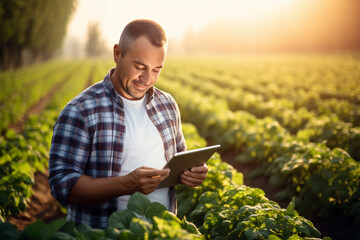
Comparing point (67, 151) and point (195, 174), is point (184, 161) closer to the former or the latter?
point (195, 174)

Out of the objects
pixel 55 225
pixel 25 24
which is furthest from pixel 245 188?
pixel 25 24

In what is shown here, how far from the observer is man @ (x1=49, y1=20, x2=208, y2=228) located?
5.57ft

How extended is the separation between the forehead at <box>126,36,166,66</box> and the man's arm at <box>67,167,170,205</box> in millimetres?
624

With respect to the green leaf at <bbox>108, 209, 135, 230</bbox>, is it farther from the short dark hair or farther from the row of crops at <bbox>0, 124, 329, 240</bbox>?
the short dark hair

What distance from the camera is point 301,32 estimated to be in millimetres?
67438

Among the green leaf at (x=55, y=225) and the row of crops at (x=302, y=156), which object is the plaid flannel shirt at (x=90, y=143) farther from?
the row of crops at (x=302, y=156)

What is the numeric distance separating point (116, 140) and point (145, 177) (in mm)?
315

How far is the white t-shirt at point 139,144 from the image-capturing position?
6.22 ft

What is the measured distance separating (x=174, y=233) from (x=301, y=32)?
74012 millimetres

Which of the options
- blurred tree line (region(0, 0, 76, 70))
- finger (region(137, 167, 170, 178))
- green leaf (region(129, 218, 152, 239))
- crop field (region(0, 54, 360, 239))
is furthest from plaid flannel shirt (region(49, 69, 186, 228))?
blurred tree line (region(0, 0, 76, 70))

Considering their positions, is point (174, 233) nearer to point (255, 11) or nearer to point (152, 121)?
point (152, 121)

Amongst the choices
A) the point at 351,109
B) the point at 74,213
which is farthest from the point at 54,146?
the point at 351,109

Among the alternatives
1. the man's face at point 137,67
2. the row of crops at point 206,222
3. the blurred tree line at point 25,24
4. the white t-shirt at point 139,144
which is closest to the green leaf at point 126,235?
the row of crops at point 206,222

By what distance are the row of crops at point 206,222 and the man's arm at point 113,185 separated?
0.17 metres
